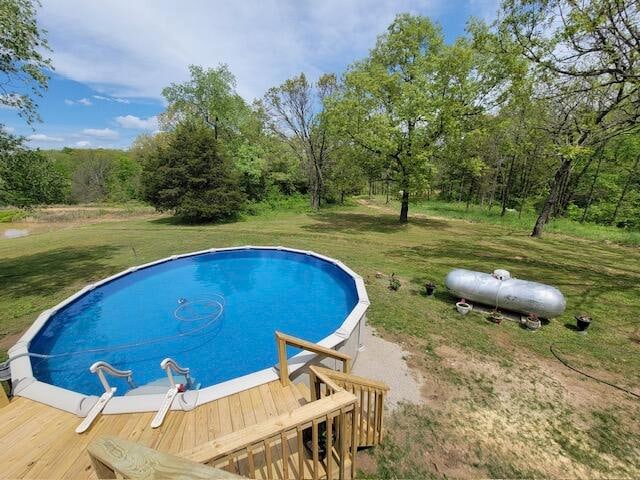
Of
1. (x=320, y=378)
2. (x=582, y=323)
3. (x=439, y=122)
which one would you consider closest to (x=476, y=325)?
(x=582, y=323)

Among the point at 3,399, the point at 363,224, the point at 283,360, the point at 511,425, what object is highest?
the point at 283,360

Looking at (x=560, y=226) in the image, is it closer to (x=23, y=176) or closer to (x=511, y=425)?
(x=511, y=425)

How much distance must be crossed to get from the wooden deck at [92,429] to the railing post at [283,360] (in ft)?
0.62

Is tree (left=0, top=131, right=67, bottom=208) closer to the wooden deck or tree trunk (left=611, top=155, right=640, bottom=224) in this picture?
the wooden deck

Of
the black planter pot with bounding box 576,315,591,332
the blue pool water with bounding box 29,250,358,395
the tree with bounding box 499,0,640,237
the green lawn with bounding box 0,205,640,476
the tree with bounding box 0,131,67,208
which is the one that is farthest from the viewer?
the tree with bounding box 0,131,67,208

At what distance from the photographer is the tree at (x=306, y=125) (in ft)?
78.8

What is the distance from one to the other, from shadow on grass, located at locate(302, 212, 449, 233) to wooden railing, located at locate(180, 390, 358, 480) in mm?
14619

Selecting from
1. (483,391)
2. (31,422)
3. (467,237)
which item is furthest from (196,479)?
(467,237)

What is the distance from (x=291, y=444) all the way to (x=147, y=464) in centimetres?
239

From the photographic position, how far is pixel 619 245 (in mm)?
14164

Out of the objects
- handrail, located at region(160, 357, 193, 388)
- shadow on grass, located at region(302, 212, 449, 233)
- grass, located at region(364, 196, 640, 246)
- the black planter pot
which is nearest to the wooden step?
handrail, located at region(160, 357, 193, 388)

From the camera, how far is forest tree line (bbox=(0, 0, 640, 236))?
29.3 ft

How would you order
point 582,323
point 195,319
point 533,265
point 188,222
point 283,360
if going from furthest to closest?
point 188,222 → point 533,265 → point 195,319 → point 582,323 → point 283,360

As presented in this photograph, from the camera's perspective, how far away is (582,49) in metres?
8.20
